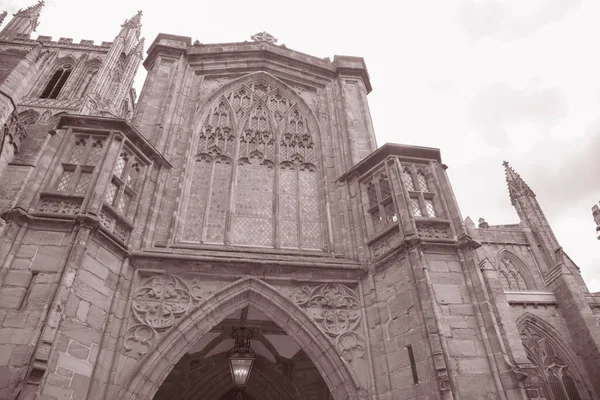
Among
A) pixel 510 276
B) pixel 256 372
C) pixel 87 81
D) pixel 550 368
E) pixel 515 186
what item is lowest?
pixel 256 372

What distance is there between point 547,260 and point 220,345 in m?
22.5

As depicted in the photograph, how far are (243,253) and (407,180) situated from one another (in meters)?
4.04

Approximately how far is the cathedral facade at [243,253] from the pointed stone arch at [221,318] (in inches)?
1.1

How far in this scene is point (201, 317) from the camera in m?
7.48

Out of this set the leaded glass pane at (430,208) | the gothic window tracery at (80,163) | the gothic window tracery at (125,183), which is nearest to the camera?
the gothic window tracery at (80,163)

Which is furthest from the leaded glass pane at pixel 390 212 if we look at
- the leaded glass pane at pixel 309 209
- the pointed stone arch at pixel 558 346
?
the pointed stone arch at pixel 558 346

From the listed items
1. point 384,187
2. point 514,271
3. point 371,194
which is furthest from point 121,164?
point 514,271

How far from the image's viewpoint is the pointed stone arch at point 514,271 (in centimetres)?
2475

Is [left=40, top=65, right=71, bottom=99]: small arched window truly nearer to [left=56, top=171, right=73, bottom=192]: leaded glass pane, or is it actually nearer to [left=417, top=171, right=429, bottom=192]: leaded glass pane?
[left=56, top=171, right=73, bottom=192]: leaded glass pane

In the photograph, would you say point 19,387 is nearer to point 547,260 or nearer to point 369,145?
point 369,145

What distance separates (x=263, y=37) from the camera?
14.1 metres

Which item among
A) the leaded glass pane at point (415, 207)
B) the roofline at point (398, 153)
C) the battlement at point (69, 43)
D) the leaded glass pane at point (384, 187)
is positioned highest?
the battlement at point (69, 43)

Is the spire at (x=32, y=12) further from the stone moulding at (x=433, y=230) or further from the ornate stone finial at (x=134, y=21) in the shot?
the stone moulding at (x=433, y=230)

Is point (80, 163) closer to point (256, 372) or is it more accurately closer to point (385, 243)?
point (385, 243)
